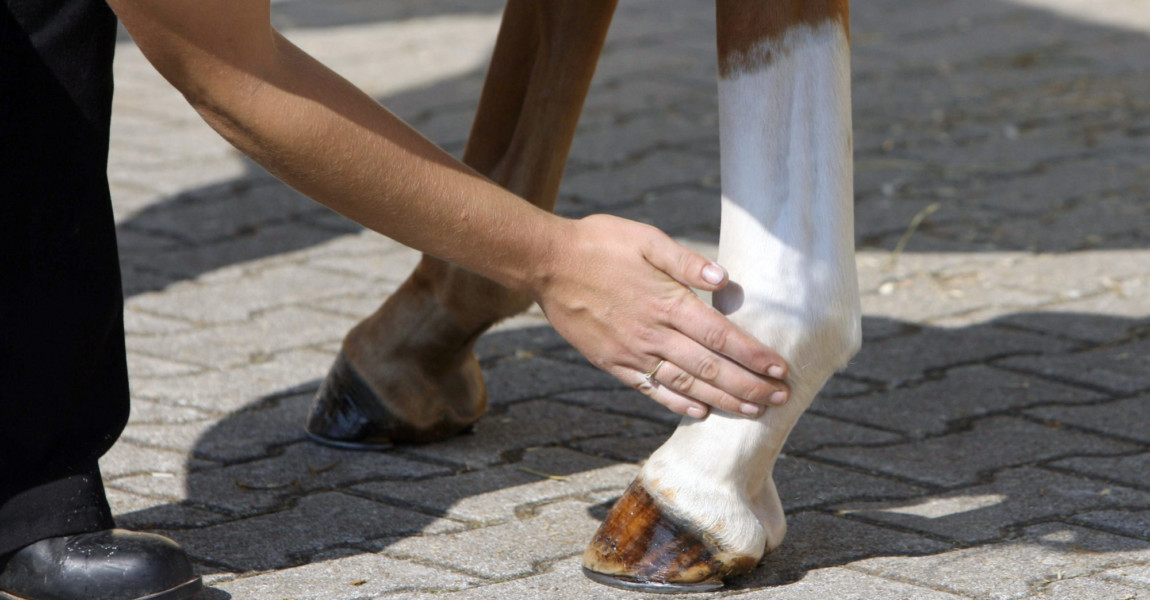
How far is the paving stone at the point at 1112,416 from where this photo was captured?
7.55 feet

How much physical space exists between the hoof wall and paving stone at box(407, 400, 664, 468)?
1.70 ft

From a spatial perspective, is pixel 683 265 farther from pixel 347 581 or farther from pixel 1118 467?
pixel 1118 467

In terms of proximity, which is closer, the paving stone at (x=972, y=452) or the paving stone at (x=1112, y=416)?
the paving stone at (x=972, y=452)

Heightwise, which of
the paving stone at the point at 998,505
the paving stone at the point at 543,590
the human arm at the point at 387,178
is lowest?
the paving stone at the point at 998,505

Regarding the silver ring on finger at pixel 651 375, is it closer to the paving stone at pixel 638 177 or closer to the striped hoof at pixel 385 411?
the striped hoof at pixel 385 411

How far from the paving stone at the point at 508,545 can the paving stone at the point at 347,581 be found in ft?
0.12

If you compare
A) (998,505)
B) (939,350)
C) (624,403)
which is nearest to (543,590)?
(998,505)

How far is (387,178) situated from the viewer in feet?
5.03

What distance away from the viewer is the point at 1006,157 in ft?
13.7

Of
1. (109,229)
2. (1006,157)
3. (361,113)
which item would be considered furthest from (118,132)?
(361,113)

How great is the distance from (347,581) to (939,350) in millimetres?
1408

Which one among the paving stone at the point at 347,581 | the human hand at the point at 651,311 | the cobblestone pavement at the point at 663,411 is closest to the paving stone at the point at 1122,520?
the cobblestone pavement at the point at 663,411

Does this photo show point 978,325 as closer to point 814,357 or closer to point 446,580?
point 814,357

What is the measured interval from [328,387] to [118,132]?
268 cm
